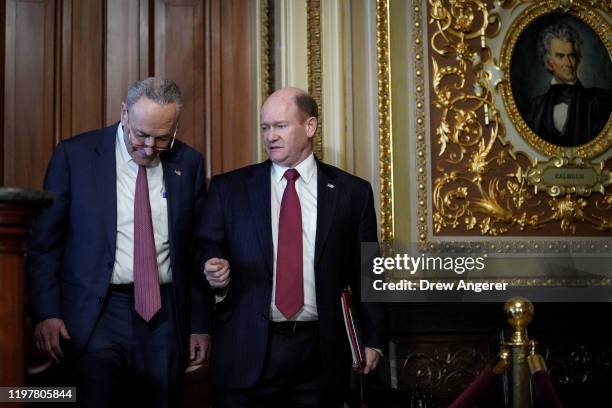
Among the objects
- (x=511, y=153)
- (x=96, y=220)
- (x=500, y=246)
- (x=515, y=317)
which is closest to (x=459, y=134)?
(x=511, y=153)

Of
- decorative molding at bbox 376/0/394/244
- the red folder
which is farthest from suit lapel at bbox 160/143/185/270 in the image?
decorative molding at bbox 376/0/394/244

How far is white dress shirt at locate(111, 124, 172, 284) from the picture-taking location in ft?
9.79

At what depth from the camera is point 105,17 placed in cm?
422

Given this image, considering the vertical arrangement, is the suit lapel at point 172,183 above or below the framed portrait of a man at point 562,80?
below

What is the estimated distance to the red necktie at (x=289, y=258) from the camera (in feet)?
10.0

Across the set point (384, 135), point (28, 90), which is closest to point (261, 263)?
point (384, 135)

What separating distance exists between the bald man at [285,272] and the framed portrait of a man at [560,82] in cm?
173

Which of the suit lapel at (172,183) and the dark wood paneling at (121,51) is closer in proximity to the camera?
the suit lapel at (172,183)

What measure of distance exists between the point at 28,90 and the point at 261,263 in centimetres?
174

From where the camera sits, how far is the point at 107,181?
305cm

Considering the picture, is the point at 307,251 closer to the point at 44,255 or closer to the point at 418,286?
the point at 44,255

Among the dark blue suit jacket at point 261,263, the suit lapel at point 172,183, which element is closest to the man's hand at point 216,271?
the dark blue suit jacket at point 261,263

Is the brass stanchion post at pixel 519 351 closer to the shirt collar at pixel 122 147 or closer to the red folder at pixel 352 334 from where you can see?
the red folder at pixel 352 334

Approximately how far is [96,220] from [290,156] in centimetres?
79
